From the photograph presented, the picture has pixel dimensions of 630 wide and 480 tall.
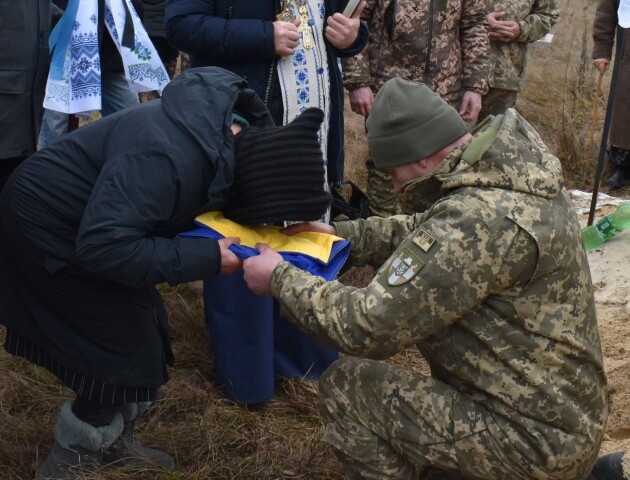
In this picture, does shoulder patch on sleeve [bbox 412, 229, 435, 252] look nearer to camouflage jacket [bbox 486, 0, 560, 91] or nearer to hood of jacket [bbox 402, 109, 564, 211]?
hood of jacket [bbox 402, 109, 564, 211]

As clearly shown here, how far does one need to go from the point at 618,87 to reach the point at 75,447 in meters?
5.12

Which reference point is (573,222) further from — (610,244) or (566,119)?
(566,119)

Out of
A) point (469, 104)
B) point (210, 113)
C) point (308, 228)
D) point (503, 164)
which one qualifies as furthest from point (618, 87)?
point (210, 113)

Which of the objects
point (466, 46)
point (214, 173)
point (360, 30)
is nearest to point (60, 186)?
point (214, 173)

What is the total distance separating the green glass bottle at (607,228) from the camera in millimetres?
5172

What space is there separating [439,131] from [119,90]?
228 centimetres

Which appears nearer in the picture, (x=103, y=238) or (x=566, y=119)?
(x=103, y=238)

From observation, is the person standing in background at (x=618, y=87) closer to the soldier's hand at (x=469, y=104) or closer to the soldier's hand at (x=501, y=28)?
the soldier's hand at (x=501, y=28)

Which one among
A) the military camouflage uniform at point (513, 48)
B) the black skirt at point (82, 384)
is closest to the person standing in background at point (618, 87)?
the military camouflage uniform at point (513, 48)

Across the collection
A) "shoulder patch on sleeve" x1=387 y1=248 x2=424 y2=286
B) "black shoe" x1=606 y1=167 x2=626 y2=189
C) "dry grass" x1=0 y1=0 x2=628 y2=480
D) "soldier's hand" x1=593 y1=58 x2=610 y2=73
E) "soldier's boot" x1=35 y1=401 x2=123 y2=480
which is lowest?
"black shoe" x1=606 y1=167 x2=626 y2=189

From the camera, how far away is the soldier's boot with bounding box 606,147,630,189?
6.51 meters

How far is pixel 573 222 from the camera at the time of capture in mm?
2457

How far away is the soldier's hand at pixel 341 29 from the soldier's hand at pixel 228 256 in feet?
4.52

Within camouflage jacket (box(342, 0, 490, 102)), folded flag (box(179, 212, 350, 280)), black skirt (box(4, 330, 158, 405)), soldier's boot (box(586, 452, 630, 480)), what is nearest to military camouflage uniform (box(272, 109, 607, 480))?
folded flag (box(179, 212, 350, 280))
